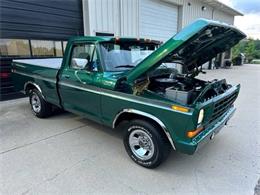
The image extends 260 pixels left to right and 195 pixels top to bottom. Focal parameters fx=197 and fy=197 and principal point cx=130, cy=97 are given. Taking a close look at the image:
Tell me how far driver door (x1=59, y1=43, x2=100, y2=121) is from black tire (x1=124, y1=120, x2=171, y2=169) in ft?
2.38

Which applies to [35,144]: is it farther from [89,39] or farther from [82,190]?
[89,39]

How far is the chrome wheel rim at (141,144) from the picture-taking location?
2803mm

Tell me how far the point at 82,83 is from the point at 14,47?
14.3 ft

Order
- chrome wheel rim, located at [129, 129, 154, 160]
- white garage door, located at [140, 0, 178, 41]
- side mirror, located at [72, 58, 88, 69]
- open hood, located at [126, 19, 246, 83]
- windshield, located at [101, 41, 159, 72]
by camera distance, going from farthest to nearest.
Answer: white garage door, located at [140, 0, 178, 41] < side mirror, located at [72, 58, 88, 69] < windshield, located at [101, 41, 159, 72] < chrome wheel rim, located at [129, 129, 154, 160] < open hood, located at [126, 19, 246, 83]

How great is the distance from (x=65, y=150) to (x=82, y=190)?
1.08m

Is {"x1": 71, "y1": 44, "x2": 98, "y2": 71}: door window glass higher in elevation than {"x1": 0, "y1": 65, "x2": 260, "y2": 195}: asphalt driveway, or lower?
higher

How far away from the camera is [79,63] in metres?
3.50

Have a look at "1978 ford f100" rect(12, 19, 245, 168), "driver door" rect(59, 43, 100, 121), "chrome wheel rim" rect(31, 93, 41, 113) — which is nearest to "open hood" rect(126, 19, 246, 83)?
"1978 ford f100" rect(12, 19, 245, 168)

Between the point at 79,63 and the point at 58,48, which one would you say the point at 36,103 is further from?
the point at 58,48

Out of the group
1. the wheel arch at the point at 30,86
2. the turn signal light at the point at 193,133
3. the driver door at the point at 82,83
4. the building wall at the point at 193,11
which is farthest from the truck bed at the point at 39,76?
the building wall at the point at 193,11

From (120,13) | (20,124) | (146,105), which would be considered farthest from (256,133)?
(120,13)

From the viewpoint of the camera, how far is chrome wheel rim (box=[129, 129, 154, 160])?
110 inches

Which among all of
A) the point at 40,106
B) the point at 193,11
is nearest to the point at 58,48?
the point at 40,106

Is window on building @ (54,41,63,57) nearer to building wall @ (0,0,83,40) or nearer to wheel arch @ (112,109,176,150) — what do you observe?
building wall @ (0,0,83,40)
